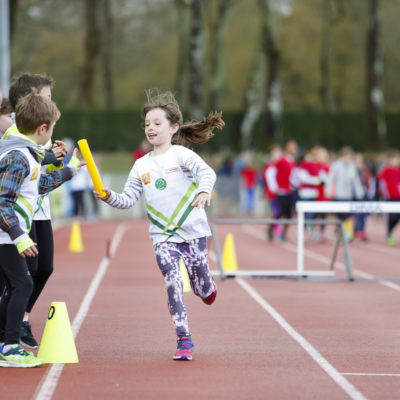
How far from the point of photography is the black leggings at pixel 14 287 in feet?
23.1

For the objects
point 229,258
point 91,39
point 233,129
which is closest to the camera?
point 229,258

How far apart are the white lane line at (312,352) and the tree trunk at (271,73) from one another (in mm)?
31530

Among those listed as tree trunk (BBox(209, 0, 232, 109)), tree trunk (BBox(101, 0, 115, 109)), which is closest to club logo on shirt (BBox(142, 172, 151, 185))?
tree trunk (BBox(209, 0, 232, 109))

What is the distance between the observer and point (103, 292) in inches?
478

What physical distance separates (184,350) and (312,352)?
1.11 m

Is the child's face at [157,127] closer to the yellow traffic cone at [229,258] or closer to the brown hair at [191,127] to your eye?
the brown hair at [191,127]

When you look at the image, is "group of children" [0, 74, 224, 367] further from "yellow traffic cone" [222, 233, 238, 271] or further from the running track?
"yellow traffic cone" [222, 233, 238, 271]

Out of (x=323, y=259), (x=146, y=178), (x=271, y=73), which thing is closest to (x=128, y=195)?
(x=146, y=178)

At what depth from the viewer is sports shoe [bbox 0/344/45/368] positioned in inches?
278

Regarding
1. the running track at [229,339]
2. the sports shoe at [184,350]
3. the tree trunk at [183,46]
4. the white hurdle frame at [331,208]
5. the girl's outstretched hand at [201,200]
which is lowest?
the running track at [229,339]

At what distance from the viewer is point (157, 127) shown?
765 centimetres

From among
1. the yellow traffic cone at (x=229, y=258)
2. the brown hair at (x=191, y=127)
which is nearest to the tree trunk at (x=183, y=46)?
the yellow traffic cone at (x=229, y=258)

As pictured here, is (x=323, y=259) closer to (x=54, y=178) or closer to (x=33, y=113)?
(x=54, y=178)

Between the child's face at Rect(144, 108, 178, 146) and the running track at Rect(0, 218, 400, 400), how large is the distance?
5.21 feet
